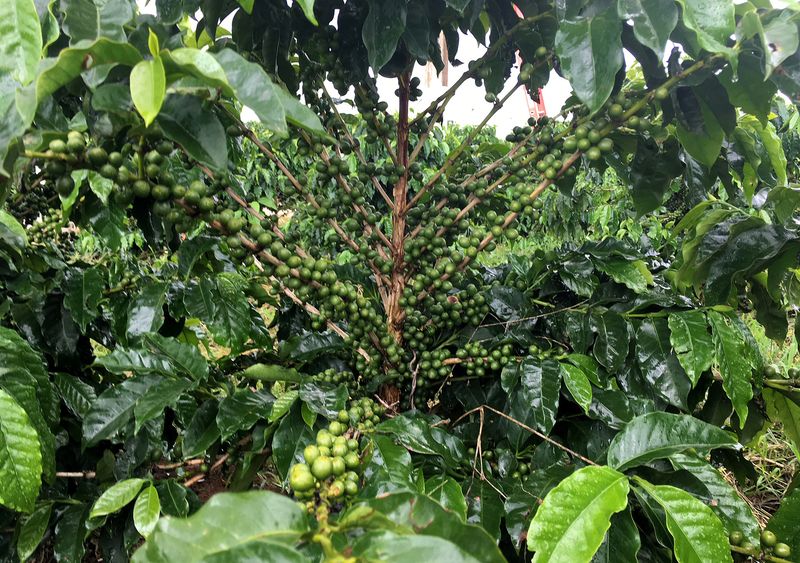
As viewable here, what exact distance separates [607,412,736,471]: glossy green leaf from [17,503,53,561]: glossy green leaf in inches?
44.9

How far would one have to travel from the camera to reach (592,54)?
88 centimetres

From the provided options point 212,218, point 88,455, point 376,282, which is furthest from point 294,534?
point 88,455

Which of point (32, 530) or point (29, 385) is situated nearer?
point (29, 385)

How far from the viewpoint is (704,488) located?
908 mm

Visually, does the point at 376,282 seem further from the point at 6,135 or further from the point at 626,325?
the point at 6,135

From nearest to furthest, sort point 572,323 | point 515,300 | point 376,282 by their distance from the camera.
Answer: point 572,323 → point 515,300 → point 376,282

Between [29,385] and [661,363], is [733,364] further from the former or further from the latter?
[29,385]

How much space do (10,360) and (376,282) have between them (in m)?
0.89

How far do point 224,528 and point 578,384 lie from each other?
0.80 m

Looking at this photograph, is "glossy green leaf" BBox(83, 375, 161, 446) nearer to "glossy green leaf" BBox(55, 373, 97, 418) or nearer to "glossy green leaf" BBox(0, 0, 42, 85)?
"glossy green leaf" BBox(55, 373, 97, 418)

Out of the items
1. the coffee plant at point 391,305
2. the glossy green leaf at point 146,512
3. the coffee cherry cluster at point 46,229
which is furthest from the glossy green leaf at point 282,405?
the coffee cherry cluster at point 46,229

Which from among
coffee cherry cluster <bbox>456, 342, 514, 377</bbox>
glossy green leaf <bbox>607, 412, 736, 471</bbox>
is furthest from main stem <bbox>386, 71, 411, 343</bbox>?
glossy green leaf <bbox>607, 412, 736, 471</bbox>

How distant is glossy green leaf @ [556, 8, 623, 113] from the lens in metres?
0.87

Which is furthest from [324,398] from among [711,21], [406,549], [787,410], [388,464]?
[787,410]
